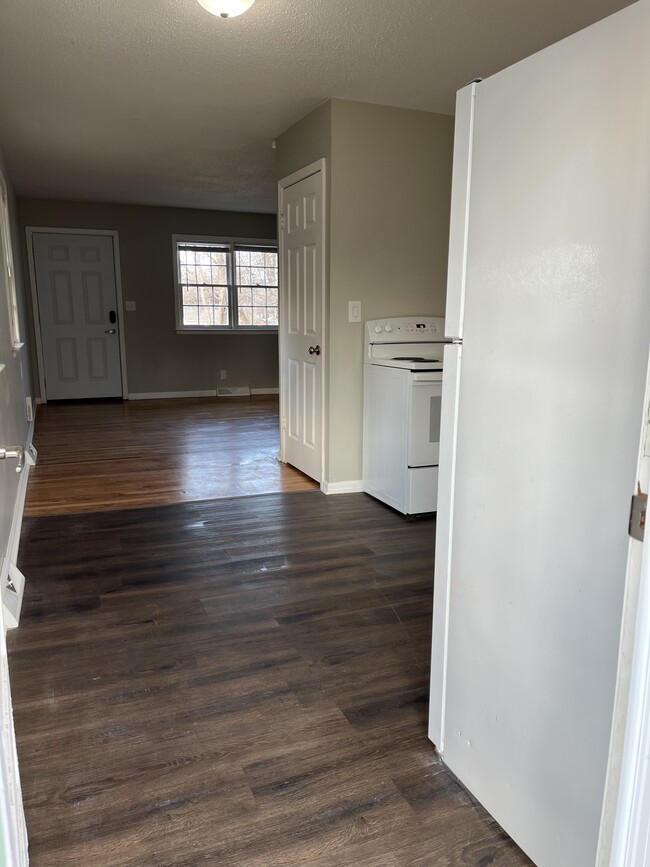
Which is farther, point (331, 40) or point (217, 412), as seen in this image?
point (217, 412)

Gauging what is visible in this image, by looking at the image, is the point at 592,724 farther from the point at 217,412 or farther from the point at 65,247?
the point at 65,247

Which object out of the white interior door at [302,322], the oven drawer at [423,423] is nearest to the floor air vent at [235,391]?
the white interior door at [302,322]

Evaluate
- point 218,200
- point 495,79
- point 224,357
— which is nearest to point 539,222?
point 495,79

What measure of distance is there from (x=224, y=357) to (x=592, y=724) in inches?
304

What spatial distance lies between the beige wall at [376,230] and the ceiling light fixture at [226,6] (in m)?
1.38

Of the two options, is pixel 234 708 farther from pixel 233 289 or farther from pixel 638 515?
pixel 233 289

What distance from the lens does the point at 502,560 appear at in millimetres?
1363

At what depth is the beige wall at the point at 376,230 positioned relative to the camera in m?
3.75

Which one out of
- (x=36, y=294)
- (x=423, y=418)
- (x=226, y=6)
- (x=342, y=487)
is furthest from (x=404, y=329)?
(x=36, y=294)

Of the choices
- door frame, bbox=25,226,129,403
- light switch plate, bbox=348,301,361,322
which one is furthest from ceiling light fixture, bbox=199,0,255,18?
door frame, bbox=25,226,129,403

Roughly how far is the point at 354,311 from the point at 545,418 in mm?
2798

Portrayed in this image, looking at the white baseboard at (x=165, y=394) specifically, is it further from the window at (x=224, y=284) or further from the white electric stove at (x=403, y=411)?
the white electric stove at (x=403, y=411)

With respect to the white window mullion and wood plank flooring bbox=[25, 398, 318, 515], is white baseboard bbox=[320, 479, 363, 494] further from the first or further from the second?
the white window mullion

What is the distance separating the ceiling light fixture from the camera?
7.56ft
